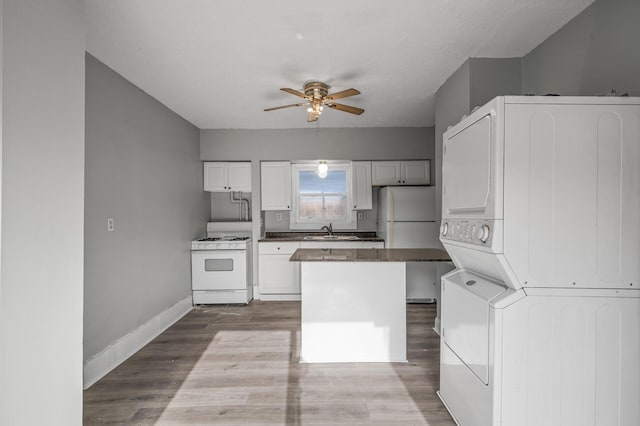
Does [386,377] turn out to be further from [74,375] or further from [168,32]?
[168,32]

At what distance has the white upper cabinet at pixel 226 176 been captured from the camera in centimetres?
493

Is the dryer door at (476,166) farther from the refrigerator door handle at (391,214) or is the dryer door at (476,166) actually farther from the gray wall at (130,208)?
the gray wall at (130,208)

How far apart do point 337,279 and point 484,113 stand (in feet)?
5.61

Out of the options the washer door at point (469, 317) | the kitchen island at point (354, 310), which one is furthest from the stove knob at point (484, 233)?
the kitchen island at point (354, 310)

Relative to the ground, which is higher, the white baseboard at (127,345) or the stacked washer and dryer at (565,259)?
the stacked washer and dryer at (565,259)

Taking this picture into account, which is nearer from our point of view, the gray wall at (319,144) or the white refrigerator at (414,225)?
the white refrigerator at (414,225)

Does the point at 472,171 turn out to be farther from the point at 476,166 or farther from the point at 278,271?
the point at 278,271

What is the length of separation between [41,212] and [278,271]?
349cm

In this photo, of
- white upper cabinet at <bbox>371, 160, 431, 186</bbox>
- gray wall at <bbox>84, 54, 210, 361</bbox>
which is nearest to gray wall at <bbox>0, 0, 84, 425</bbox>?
gray wall at <bbox>84, 54, 210, 361</bbox>

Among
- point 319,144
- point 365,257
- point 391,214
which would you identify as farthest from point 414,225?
point 365,257

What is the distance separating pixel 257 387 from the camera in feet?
7.99

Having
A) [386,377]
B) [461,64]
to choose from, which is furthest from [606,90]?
[386,377]

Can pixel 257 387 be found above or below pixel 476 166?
below

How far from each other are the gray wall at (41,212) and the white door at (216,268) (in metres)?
2.82
